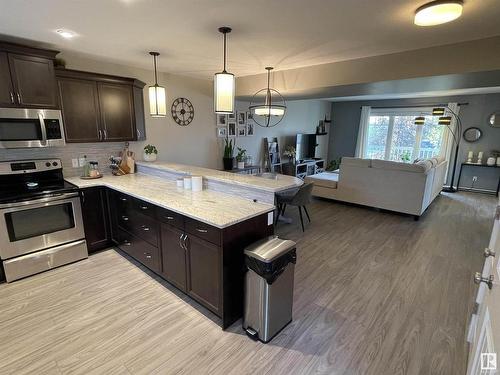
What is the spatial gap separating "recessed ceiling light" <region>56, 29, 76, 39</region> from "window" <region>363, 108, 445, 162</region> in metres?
8.26

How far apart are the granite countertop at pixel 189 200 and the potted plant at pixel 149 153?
2.03 feet

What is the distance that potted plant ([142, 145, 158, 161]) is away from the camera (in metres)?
4.06

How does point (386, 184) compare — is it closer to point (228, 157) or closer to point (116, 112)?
point (228, 157)

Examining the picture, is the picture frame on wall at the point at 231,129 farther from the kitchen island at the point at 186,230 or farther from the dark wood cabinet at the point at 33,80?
the dark wood cabinet at the point at 33,80

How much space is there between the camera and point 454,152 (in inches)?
284

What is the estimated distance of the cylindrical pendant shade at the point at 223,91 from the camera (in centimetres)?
215

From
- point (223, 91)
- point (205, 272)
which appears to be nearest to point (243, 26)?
point (223, 91)

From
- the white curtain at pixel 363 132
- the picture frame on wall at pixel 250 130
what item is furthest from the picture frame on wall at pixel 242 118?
the white curtain at pixel 363 132

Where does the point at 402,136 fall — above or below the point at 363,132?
below

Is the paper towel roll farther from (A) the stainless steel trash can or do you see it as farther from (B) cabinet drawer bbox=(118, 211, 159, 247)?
(A) the stainless steel trash can

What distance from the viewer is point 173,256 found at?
2.45 metres

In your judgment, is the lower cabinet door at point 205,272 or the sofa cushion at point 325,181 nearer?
the lower cabinet door at point 205,272

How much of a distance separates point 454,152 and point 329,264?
650 cm

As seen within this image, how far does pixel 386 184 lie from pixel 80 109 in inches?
197
